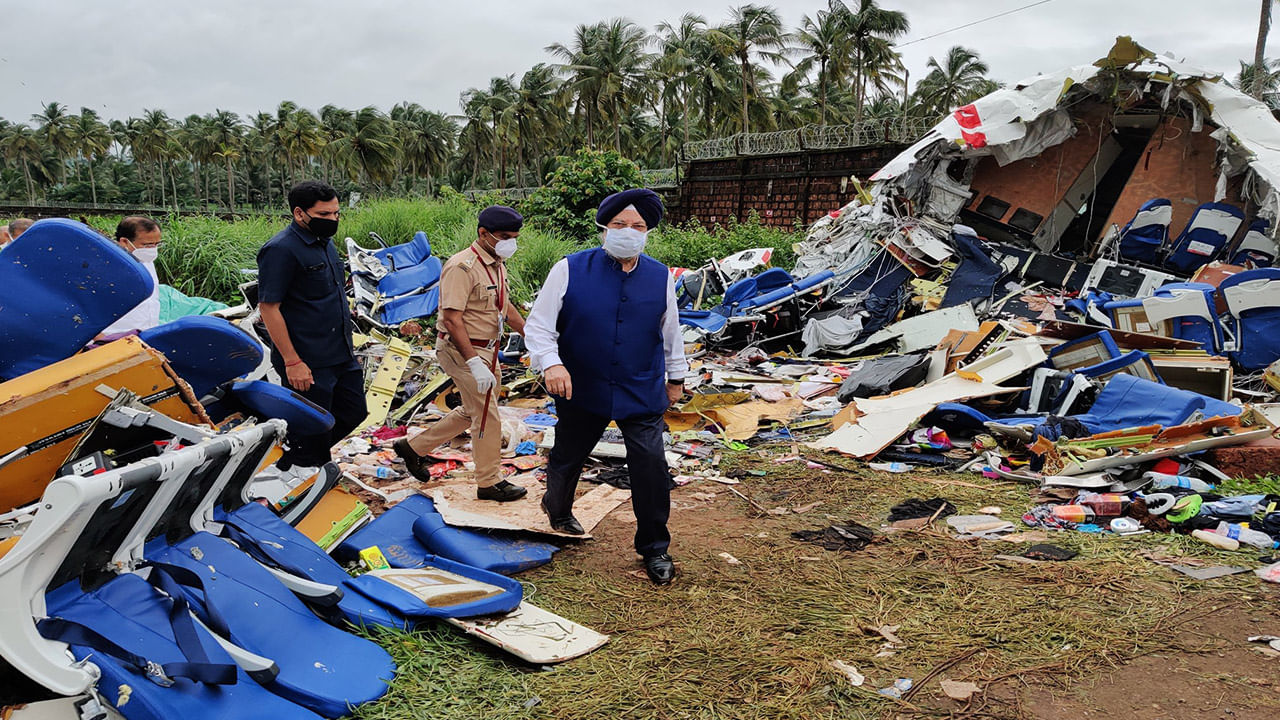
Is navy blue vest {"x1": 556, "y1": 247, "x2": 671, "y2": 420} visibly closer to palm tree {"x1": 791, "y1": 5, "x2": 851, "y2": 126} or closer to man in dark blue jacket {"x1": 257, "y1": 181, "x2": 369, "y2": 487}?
man in dark blue jacket {"x1": 257, "y1": 181, "x2": 369, "y2": 487}

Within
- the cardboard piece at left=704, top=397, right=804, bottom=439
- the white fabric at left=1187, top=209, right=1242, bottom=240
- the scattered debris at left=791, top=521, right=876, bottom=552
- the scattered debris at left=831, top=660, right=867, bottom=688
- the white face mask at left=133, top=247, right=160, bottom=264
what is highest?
the white fabric at left=1187, top=209, right=1242, bottom=240

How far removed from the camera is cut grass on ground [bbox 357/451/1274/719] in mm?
2438

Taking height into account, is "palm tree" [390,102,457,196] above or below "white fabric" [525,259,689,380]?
above

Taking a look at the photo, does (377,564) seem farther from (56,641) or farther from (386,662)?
(56,641)

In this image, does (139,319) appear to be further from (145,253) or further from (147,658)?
(147,658)

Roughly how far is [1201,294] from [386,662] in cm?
735

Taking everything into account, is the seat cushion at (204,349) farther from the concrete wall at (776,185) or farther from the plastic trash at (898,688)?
the concrete wall at (776,185)

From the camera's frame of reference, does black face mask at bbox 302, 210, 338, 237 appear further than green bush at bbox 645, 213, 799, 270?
No

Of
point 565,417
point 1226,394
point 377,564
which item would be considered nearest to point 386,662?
point 377,564

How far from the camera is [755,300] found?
31.5 ft

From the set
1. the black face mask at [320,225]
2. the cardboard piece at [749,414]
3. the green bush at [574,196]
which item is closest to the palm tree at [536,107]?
the green bush at [574,196]

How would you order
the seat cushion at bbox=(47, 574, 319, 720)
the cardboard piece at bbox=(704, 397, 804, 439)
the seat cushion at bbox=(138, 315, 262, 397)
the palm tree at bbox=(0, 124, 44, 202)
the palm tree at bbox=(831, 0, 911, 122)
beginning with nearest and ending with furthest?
the seat cushion at bbox=(47, 574, 319, 720) → the seat cushion at bbox=(138, 315, 262, 397) → the cardboard piece at bbox=(704, 397, 804, 439) → the palm tree at bbox=(831, 0, 911, 122) → the palm tree at bbox=(0, 124, 44, 202)

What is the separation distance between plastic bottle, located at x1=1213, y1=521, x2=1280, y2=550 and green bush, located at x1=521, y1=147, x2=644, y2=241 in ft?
38.3

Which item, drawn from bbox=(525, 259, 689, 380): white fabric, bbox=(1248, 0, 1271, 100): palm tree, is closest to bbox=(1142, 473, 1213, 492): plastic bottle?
bbox=(525, 259, 689, 380): white fabric
